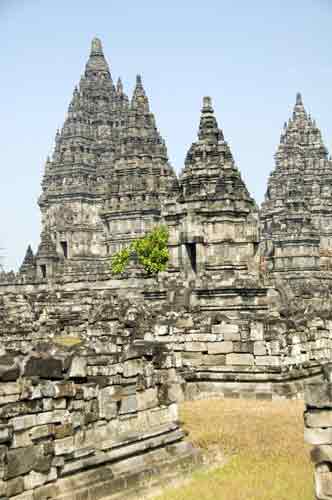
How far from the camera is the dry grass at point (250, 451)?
432 inches

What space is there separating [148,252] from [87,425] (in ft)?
169

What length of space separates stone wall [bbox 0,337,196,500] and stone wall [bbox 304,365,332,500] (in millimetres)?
3240

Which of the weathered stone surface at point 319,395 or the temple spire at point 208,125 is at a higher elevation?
the temple spire at point 208,125

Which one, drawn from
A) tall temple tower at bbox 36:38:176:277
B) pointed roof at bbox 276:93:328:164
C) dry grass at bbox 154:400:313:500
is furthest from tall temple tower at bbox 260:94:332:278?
dry grass at bbox 154:400:313:500

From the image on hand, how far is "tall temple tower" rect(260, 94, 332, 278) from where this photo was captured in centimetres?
6831

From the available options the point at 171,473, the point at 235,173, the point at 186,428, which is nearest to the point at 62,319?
the point at 235,173

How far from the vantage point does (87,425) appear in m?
11.3

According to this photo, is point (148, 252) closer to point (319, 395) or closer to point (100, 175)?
point (100, 175)

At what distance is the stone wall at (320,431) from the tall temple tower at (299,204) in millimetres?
58907

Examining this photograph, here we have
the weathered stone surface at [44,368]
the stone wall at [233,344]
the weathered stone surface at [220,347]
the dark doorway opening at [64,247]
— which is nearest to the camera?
the weathered stone surface at [44,368]

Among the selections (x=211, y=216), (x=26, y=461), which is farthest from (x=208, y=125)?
(x=26, y=461)

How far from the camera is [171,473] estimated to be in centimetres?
1188

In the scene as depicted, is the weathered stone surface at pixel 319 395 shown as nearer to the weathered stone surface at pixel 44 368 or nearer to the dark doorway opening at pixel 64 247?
the weathered stone surface at pixel 44 368

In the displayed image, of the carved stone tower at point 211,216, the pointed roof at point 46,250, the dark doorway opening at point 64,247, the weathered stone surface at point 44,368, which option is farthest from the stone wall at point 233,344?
the dark doorway opening at point 64,247
